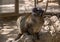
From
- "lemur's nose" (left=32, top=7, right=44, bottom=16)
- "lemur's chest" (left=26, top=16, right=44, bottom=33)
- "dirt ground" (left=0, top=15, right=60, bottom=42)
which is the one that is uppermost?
"lemur's nose" (left=32, top=7, right=44, bottom=16)

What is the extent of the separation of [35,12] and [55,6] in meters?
2.76

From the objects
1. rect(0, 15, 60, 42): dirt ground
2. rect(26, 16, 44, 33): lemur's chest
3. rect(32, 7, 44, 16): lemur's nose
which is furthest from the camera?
rect(0, 15, 60, 42): dirt ground

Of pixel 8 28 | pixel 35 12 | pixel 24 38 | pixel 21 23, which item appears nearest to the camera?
pixel 35 12

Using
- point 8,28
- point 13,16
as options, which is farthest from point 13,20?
point 8,28

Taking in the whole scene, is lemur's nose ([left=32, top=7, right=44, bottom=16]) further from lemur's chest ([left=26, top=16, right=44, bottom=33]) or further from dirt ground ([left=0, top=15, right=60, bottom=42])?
dirt ground ([left=0, top=15, right=60, bottom=42])

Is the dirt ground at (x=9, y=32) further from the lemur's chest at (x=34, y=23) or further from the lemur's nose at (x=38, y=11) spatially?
the lemur's nose at (x=38, y=11)

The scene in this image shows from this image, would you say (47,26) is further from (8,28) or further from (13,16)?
(13,16)

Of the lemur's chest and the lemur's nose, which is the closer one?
the lemur's nose

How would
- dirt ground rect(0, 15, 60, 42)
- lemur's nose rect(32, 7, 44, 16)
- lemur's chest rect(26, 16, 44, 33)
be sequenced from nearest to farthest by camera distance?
lemur's nose rect(32, 7, 44, 16) < lemur's chest rect(26, 16, 44, 33) < dirt ground rect(0, 15, 60, 42)

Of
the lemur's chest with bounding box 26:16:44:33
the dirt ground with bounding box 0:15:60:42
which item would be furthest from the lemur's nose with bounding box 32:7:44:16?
the dirt ground with bounding box 0:15:60:42

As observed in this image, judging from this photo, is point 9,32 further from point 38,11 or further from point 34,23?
point 38,11

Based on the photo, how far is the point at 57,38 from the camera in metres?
3.06

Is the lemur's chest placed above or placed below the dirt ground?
above

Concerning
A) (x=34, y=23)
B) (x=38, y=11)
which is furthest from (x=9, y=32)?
(x=38, y=11)
